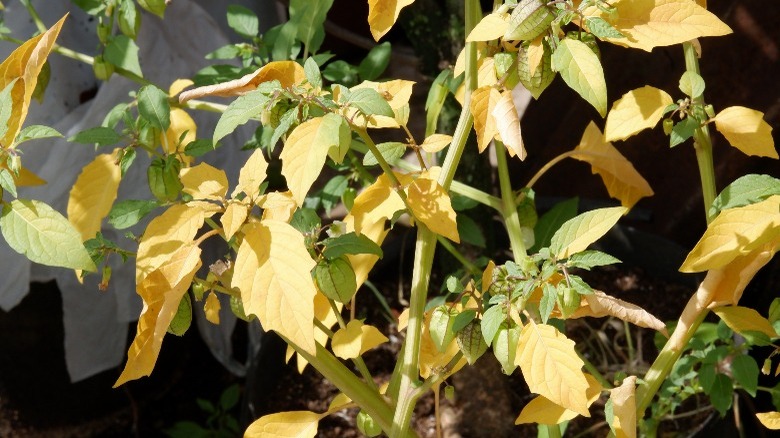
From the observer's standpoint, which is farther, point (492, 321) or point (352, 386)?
point (352, 386)

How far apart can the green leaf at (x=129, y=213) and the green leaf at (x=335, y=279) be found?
13 centimetres

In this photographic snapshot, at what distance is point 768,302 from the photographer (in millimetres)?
1302

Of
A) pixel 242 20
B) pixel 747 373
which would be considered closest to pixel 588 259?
pixel 747 373

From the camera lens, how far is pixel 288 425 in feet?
2.49

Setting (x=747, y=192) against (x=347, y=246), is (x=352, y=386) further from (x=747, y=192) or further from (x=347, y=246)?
(x=747, y=192)

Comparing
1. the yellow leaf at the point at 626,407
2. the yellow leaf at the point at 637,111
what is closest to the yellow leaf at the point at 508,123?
the yellow leaf at the point at 637,111

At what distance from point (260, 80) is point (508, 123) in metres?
0.19

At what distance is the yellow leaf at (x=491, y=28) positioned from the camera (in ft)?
1.83

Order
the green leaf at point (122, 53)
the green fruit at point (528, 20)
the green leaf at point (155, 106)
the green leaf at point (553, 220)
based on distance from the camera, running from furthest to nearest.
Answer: the green leaf at point (553, 220) < the green leaf at point (122, 53) < the green leaf at point (155, 106) < the green fruit at point (528, 20)

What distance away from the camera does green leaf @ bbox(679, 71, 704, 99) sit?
0.67 m

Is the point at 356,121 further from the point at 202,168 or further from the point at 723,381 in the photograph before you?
the point at 723,381

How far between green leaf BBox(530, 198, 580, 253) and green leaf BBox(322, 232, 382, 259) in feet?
1.36

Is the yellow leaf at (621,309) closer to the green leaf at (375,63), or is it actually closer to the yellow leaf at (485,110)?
the yellow leaf at (485,110)

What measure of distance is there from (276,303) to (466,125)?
0.20 metres
